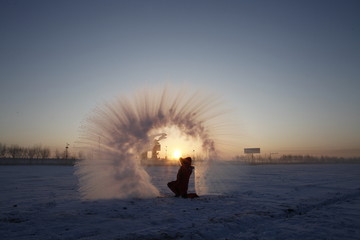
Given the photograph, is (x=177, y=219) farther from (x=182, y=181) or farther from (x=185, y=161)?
(x=185, y=161)

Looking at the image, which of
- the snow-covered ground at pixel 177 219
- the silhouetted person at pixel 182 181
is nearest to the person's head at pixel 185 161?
the silhouetted person at pixel 182 181

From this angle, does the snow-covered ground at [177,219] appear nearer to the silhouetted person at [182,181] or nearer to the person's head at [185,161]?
the silhouetted person at [182,181]

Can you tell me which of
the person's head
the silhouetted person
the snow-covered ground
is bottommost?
the snow-covered ground

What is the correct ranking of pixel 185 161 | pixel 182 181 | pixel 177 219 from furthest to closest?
pixel 185 161
pixel 182 181
pixel 177 219

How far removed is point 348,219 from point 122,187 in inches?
484

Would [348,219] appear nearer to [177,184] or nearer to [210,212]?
[210,212]

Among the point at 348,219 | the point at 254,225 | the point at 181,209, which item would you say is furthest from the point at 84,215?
the point at 348,219

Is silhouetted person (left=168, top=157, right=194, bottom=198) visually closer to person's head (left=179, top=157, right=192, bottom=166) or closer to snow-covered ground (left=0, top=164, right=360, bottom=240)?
person's head (left=179, top=157, right=192, bottom=166)

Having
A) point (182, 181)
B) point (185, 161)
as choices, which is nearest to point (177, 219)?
point (182, 181)

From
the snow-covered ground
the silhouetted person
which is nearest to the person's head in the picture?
the silhouetted person

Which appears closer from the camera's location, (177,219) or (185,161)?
(177,219)

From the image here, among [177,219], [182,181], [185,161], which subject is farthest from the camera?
[185,161]

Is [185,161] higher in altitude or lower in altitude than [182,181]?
higher

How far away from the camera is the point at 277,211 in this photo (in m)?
11.9
